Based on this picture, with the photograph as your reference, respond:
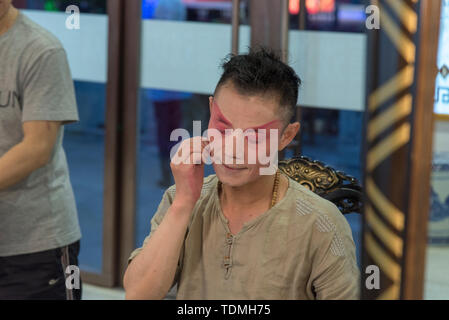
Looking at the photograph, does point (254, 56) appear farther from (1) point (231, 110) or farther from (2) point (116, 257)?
(2) point (116, 257)

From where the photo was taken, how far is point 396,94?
1.98 ft

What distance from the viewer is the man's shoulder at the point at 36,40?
1.83 meters

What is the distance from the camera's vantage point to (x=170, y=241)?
1133mm

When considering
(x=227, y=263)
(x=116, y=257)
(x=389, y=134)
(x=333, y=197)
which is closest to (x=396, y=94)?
(x=389, y=134)

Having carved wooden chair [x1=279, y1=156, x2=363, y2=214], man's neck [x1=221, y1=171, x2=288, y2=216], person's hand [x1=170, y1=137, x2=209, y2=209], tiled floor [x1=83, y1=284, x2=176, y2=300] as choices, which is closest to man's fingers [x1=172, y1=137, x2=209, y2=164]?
person's hand [x1=170, y1=137, x2=209, y2=209]

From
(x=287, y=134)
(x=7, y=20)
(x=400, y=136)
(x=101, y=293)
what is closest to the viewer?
(x=400, y=136)

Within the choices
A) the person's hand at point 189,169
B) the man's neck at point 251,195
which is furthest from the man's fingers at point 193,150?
the man's neck at point 251,195

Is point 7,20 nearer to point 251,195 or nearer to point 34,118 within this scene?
point 34,118

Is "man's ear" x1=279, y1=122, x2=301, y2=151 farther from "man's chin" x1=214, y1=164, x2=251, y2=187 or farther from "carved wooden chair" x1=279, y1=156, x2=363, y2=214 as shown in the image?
"carved wooden chair" x1=279, y1=156, x2=363, y2=214

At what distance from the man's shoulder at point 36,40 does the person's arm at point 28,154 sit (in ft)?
0.68

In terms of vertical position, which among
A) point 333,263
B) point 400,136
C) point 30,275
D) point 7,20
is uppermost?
point 7,20

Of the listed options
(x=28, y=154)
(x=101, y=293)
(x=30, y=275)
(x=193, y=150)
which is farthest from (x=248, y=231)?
(x=101, y=293)

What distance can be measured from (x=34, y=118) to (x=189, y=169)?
814mm

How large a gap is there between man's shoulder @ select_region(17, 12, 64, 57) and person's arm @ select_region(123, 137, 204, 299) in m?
0.87
